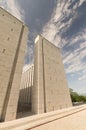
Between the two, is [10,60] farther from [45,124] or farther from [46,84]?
[45,124]

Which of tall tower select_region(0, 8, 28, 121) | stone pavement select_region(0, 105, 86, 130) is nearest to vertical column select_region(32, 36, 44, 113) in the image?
tall tower select_region(0, 8, 28, 121)

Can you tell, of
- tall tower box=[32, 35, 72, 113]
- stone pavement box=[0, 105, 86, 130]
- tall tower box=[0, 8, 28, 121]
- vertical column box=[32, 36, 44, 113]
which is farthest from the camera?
tall tower box=[32, 35, 72, 113]

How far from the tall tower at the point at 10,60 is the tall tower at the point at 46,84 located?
5274 mm

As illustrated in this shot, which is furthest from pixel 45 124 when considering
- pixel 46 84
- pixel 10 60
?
pixel 46 84

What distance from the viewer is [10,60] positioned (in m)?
16.5

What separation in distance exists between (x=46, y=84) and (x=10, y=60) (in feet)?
33.6

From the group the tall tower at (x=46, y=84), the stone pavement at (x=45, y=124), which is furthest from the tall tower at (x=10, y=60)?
the tall tower at (x=46, y=84)

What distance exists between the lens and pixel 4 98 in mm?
13914

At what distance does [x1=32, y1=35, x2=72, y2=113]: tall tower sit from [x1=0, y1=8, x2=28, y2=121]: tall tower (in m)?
5.27

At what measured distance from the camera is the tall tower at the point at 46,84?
65.3ft

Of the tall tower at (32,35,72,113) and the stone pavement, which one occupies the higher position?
the tall tower at (32,35,72,113)

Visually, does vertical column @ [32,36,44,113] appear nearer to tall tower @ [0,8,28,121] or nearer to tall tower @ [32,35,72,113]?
tall tower @ [32,35,72,113]

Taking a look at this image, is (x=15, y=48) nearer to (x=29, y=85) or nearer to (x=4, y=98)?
(x=4, y=98)

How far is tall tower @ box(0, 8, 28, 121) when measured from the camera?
45.4ft
